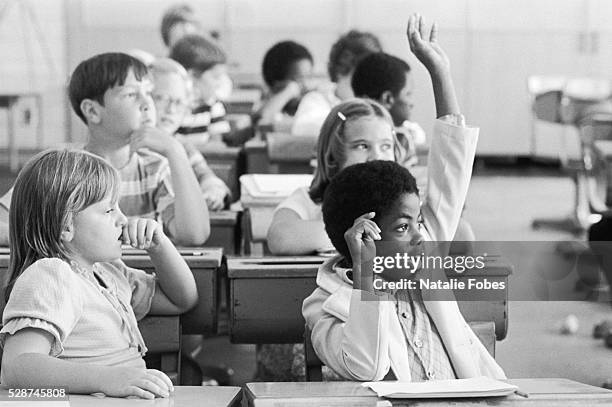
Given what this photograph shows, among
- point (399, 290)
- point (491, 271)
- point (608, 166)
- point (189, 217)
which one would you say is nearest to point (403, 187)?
point (399, 290)

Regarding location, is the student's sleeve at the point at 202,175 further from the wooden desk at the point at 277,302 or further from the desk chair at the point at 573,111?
the desk chair at the point at 573,111

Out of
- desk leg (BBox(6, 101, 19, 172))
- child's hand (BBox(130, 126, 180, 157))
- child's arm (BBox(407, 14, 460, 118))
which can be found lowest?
desk leg (BBox(6, 101, 19, 172))

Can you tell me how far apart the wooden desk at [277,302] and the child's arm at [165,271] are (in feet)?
0.33

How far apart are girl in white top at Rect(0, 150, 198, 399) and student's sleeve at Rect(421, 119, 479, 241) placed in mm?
571

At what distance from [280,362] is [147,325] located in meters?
1.14

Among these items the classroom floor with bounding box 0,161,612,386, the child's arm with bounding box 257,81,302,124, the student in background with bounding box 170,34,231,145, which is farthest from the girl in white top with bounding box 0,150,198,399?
the child's arm with bounding box 257,81,302,124

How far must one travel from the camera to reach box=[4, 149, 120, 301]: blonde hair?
196 cm

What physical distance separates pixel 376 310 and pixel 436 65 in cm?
67

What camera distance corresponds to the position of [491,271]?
95.0 inches

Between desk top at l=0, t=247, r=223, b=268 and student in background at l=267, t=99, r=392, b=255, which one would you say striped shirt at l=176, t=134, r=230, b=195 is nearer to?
student in background at l=267, t=99, r=392, b=255

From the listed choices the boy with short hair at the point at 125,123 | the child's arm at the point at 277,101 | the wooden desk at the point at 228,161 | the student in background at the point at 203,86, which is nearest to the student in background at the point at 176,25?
the student in background at the point at 203,86

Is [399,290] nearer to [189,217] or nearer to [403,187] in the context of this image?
[403,187]

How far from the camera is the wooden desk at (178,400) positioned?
1646 millimetres

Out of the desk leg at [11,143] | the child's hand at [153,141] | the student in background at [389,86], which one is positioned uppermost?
the student in background at [389,86]
